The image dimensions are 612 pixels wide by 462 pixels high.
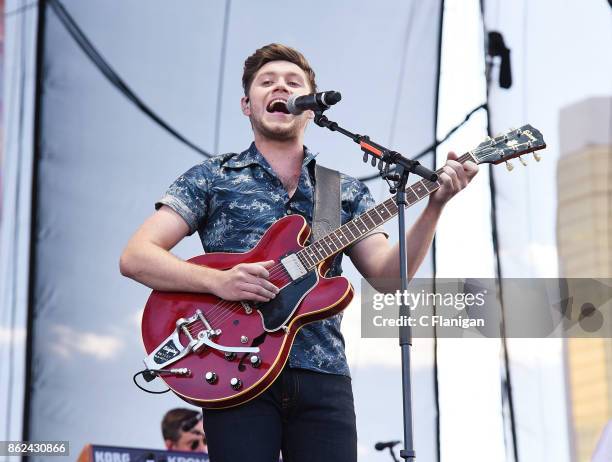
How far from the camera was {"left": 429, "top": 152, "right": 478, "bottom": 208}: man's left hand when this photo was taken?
8.17 ft

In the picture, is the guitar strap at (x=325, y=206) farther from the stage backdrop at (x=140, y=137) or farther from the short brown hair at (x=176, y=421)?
the short brown hair at (x=176, y=421)

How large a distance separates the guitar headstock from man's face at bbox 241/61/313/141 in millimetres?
515

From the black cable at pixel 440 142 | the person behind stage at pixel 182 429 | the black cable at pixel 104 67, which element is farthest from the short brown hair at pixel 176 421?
the black cable at pixel 440 142

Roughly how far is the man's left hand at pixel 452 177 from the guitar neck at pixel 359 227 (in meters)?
0.03

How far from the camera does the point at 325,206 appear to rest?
8.63ft

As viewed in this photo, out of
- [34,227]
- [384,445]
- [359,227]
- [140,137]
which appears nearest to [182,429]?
[384,445]

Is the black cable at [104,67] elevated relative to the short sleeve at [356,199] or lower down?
elevated

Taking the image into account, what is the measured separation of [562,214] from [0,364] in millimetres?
2414

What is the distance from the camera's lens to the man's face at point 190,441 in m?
4.23

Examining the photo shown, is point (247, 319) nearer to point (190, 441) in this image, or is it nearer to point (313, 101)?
point (313, 101)

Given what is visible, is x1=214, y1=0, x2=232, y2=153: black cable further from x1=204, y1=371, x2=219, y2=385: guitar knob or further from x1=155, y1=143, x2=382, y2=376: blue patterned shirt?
x1=204, y1=371, x2=219, y2=385: guitar knob

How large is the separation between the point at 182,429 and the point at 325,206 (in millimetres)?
2048

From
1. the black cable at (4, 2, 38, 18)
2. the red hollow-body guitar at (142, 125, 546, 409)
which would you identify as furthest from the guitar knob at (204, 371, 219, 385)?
the black cable at (4, 2, 38, 18)

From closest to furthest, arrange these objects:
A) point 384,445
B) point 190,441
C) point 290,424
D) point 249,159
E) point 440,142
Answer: point 290,424 < point 249,159 < point 384,445 < point 440,142 < point 190,441
